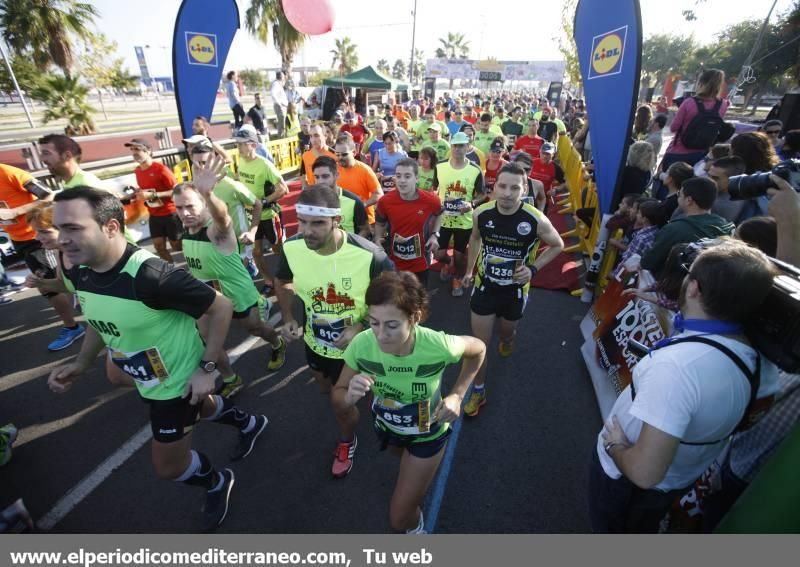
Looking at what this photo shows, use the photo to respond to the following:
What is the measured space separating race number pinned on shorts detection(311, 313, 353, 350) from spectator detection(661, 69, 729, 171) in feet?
21.1

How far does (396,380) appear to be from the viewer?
7.51ft

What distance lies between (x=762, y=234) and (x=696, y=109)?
4814 millimetres

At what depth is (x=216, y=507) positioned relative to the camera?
292 centimetres

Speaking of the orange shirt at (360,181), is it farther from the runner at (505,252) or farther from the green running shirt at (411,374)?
the green running shirt at (411,374)

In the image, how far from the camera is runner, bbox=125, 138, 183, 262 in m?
5.60

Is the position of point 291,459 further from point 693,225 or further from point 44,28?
point 44,28

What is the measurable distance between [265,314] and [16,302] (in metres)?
4.18

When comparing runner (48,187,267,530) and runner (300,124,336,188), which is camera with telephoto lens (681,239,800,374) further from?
runner (300,124,336,188)

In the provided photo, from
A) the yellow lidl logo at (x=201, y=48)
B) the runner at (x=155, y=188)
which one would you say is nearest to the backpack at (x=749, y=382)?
the runner at (x=155, y=188)

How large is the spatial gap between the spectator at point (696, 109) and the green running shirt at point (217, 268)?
6.89 meters

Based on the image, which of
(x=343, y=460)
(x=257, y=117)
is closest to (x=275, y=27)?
(x=257, y=117)

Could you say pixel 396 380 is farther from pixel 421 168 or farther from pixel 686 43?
pixel 686 43

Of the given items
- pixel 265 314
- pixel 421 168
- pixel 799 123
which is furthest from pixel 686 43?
pixel 265 314

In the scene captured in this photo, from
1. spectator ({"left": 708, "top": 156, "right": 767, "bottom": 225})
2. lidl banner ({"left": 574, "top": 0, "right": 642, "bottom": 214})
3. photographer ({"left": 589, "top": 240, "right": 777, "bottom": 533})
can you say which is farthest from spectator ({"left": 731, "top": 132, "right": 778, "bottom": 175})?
photographer ({"left": 589, "top": 240, "right": 777, "bottom": 533})
